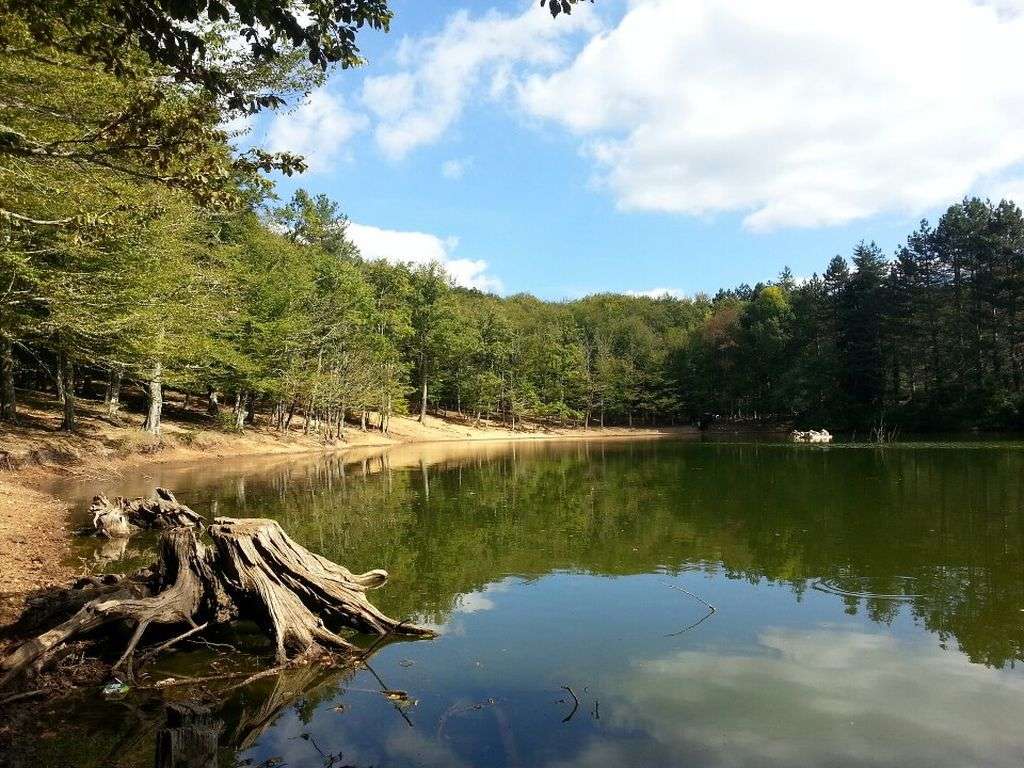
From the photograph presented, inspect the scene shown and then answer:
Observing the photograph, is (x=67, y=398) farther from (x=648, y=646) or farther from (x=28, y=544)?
(x=648, y=646)

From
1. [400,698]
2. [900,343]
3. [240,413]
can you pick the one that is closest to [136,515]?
[400,698]

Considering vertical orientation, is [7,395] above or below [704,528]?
above

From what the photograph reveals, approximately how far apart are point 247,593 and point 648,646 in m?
4.03

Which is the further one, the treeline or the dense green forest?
the treeline

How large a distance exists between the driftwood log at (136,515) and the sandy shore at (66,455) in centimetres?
56

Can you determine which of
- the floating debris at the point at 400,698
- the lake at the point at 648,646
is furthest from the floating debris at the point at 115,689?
the floating debris at the point at 400,698

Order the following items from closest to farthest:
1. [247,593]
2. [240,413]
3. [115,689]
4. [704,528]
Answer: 1. [115,689]
2. [247,593]
3. [704,528]
4. [240,413]

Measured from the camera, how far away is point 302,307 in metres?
42.2

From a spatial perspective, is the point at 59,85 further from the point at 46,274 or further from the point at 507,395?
the point at 507,395

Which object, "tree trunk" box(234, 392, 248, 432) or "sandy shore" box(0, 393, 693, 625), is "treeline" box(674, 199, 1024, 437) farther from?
"tree trunk" box(234, 392, 248, 432)

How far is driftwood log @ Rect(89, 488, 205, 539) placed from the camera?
1120cm

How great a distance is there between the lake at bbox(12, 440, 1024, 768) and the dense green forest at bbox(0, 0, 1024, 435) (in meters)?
4.46

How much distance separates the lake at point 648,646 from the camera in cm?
489

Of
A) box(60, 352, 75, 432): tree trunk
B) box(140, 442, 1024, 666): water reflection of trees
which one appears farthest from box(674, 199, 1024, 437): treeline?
box(60, 352, 75, 432): tree trunk
